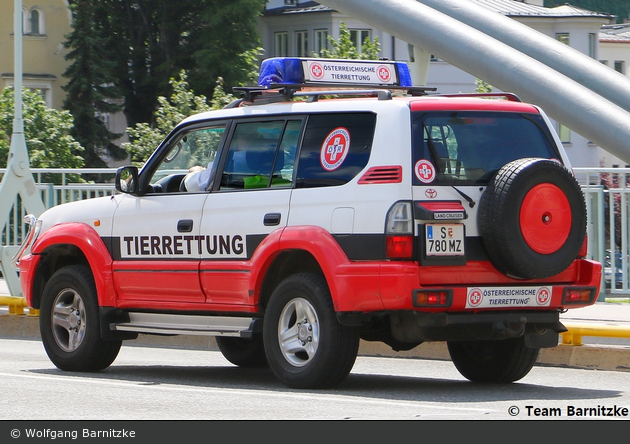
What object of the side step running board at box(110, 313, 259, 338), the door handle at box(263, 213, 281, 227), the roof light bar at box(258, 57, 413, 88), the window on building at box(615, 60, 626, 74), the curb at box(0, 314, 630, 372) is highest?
the window on building at box(615, 60, 626, 74)

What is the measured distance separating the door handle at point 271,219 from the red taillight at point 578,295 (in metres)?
2.03

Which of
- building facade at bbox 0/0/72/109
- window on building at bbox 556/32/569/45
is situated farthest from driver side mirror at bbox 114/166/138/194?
window on building at bbox 556/32/569/45

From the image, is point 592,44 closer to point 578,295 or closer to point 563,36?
point 563,36

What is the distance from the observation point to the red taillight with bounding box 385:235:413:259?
8.19 meters

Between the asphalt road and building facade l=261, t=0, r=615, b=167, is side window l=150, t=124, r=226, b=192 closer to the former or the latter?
the asphalt road

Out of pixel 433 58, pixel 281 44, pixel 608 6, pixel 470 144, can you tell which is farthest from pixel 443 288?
pixel 608 6

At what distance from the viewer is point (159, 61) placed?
2124 inches

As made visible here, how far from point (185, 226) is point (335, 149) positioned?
59.2 inches

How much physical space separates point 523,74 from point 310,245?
989 cm

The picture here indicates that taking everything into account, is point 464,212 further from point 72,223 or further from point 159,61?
point 159,61

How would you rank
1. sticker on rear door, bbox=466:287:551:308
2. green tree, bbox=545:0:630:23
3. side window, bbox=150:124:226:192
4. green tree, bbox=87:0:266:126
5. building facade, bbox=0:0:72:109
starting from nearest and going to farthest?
sticker on rear door, bbox=466:287:551:308 → side window, bbox=150:124:226:192 → building facade, bbox=0:0:72:109 → green tree, bbox=87:0:266:126 → green tree, bbox=545:0:630:23

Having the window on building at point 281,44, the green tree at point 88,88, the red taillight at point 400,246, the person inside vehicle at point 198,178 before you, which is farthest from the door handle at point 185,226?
the window on building at point 281,44

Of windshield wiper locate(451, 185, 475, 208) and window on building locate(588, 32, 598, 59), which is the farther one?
window on building locate(588, 32, 598, 59)
